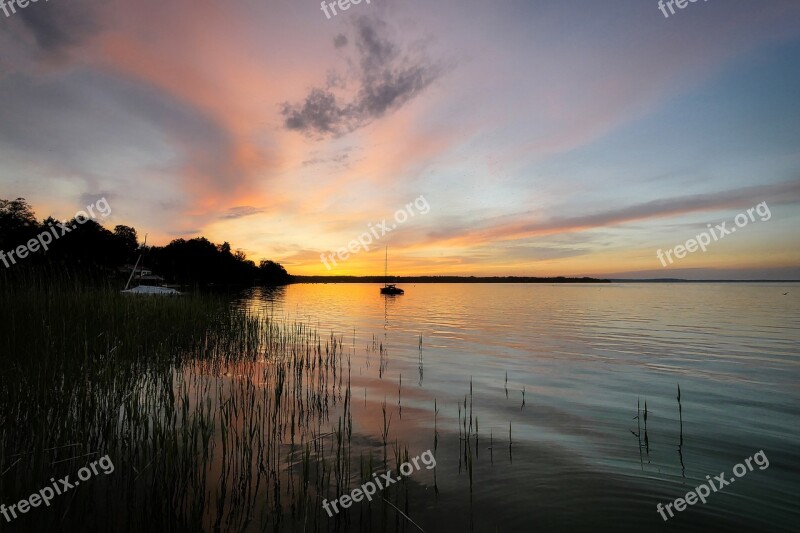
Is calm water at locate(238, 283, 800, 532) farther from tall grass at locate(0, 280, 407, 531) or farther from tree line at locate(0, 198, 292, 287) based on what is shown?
tree line at locate(0, 198, 292, 287)

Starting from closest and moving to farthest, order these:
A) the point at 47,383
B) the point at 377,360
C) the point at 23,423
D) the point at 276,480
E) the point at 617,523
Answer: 1. the point at 617,523
2. the point at 276,480
3. the point at 23,423
4. the point at 47,383
5. the point at 377,360

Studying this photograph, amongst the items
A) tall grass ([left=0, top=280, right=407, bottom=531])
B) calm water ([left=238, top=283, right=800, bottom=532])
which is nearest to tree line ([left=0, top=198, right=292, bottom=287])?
tall grass ([left=0, top=280, right=407, bottom=531])

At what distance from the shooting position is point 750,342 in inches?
897

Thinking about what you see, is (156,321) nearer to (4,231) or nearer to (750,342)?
(750,342)

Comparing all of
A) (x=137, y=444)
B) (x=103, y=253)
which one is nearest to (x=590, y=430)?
(x=137, y=444)

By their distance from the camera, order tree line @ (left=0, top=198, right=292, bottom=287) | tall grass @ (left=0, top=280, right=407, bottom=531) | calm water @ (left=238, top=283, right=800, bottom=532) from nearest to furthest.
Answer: tall grass @ (left=0, top=280, right=407, bottom=531)
calm water @ (left=238, top=283, right=800, bottom=532)
tree line @ (left=0, top=198, right=292, bottom=287)

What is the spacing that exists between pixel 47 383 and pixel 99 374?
29.5 inches

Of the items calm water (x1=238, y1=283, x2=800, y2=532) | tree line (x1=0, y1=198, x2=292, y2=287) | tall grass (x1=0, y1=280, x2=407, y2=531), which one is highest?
tree line (x1=0, y1=198, x2=292, y2=287)

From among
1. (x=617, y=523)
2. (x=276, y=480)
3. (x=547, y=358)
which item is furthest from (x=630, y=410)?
(x=276, y=480)

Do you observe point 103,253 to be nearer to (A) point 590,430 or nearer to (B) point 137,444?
(B) point 137,444

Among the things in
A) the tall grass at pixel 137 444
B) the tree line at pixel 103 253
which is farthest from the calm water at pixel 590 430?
the tree line at pixel 103 253

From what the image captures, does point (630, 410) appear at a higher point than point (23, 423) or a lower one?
lower

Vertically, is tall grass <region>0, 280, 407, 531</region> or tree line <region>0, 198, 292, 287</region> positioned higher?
tree line <region>0, 198, 292, 287</region>

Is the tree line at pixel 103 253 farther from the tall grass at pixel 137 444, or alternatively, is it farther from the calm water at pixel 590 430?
the calm water at pixel 590 430
